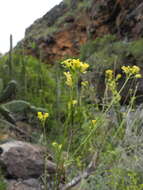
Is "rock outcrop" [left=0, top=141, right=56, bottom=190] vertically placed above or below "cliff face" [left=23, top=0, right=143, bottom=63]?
below

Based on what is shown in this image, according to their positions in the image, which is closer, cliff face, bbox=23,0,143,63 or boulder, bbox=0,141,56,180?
boulder, bbox=0,141,56,180

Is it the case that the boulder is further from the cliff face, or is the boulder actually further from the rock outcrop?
the cliff face

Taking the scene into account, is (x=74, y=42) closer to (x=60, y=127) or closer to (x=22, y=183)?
(x=60, y=127)

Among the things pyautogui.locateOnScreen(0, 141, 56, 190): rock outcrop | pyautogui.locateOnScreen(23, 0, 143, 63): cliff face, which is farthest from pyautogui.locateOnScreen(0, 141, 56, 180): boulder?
pyautogui.locateOnScreen(23, 0, 143, 63): cliff face

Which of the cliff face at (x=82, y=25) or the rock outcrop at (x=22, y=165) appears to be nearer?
the rock outcrop at (x=22, y=165)

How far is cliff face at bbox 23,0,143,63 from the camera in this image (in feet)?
31.2

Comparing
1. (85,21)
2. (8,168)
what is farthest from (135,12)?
(8,168)

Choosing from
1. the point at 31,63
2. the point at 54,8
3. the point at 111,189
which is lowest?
the point at 111,189

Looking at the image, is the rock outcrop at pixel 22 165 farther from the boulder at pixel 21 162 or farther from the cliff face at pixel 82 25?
the cliff face at pixel 82 25

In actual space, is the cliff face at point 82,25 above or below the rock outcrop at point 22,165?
above

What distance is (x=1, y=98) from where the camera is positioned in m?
4.48

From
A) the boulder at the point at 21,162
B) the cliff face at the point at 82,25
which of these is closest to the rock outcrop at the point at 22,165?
the boulder at the point at 21,162

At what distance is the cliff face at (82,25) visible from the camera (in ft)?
31.2

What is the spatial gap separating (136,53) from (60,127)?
3583 millimetres
